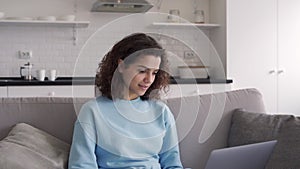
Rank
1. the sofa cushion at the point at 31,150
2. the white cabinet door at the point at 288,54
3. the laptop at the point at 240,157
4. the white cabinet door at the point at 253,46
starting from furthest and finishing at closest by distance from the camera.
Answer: the white cabinet door at the point at 288,54, the white cabinet door at the point at 253,46, the sofa cushion at the point at 31,150, the laptop at the point at 240,157

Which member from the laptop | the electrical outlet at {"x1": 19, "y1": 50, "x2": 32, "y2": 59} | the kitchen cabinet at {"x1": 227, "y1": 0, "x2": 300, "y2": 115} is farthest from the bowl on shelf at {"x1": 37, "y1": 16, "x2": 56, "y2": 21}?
the laptop

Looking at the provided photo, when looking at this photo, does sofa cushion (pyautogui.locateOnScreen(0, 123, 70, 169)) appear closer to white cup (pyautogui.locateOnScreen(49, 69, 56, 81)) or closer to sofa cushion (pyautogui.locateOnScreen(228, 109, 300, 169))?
sofa cushion (pyautogui.locateOnScreen(228, 109, 300, 169))

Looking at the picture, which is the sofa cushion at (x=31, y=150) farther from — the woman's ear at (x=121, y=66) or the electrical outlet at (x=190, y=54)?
the electrical outlet at (x=190, y=54)

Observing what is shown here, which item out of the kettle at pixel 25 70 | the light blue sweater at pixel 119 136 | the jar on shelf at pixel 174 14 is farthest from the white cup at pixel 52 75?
the light blue sweater at pixel 119 136

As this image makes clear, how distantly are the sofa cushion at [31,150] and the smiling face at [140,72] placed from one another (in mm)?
421

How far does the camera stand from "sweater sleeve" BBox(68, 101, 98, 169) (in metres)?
1.59

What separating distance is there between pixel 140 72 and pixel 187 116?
1.55 feet

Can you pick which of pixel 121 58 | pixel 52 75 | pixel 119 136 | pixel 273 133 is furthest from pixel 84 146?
pixel 52 75

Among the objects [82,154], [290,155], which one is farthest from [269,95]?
[82,154]

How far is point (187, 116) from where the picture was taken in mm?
1912

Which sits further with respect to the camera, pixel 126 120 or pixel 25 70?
pixel 25 70

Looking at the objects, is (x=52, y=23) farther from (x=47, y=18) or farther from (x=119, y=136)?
(x=119, y=136)

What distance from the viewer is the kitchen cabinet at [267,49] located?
426cm

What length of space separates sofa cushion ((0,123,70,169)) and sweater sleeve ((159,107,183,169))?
0.39 meters
